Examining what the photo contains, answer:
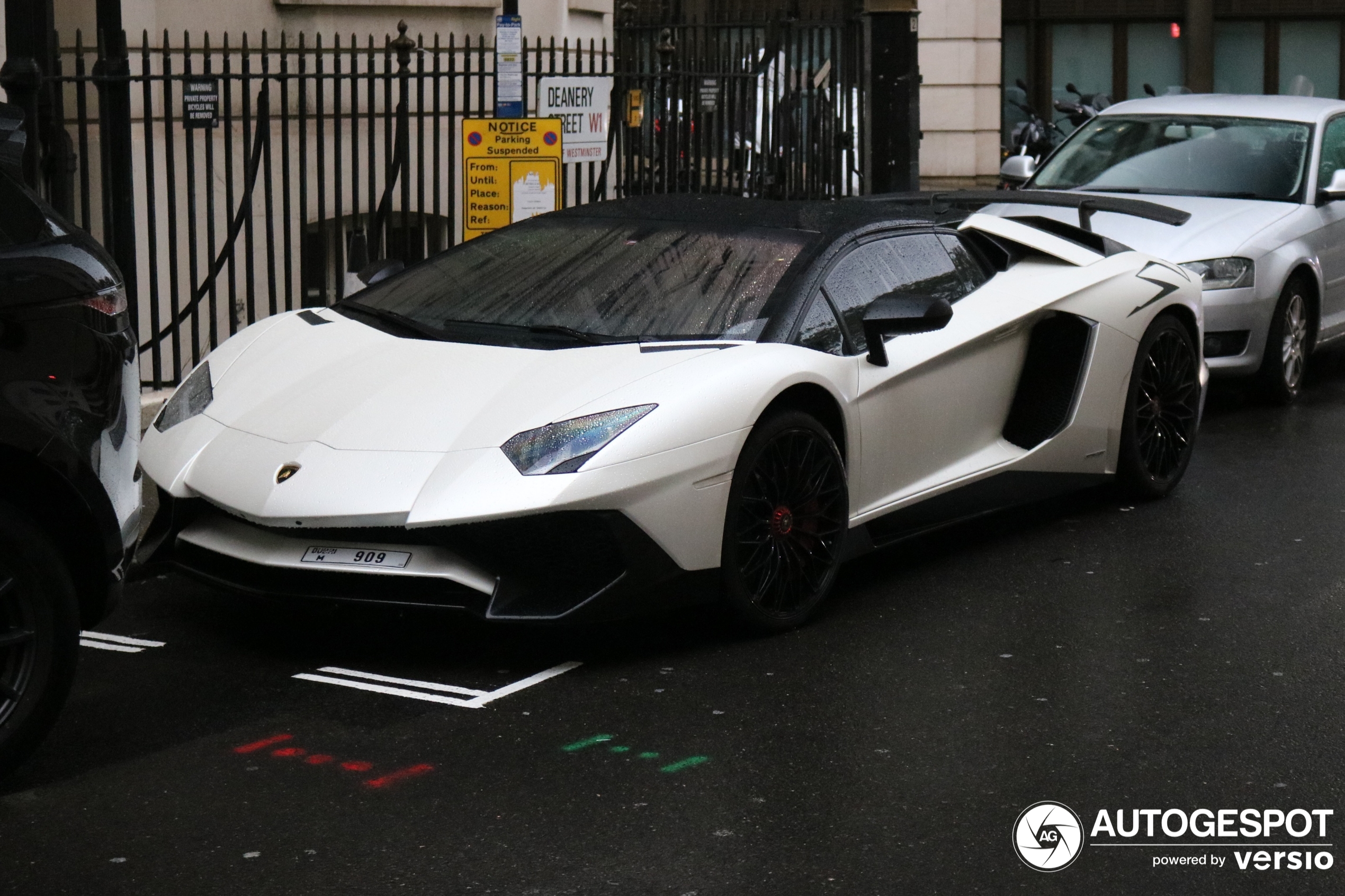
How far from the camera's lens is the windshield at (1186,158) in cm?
1123

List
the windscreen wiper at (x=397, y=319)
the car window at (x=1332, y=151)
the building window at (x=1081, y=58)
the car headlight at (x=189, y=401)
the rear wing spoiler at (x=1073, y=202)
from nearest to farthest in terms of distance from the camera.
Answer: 1. the car headlight at (x=189, y=401)
2. the windscreen wiper at (x=397, y=319)
3. the rear wing spoiler at (x=1073, y=202)
4. the car window at (x=1332, y=151)
5. the building window at (x=1081, y=58)

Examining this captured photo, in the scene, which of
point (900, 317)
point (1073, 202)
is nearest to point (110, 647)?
point (900, 317)

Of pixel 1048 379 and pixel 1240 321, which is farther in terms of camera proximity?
pixel 1240 321

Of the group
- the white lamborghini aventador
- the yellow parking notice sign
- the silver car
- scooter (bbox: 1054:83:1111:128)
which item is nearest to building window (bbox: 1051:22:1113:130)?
scooter (bbox: 1054:83:1111:128)

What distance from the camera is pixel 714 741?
498cm

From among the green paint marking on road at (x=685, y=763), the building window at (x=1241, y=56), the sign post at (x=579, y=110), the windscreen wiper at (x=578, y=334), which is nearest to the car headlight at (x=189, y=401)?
the windscreen wiper at (x=578, y=334)

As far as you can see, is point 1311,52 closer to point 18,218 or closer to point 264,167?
point 264,167

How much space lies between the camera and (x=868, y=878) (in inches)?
159

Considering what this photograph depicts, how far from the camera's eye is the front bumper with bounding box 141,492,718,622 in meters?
5.40

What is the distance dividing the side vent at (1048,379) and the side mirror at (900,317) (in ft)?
3.50

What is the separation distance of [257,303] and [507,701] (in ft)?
24.2

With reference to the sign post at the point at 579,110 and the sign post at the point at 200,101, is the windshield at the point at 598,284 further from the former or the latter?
the sign post at the point at 579,110

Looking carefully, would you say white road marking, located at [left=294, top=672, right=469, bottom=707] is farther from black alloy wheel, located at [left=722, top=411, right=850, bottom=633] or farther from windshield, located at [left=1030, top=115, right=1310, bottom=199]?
windshield, located at [left=1030, top=115, right=1310, bottom=199]

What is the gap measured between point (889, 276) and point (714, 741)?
2370mm
